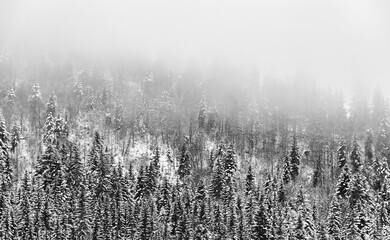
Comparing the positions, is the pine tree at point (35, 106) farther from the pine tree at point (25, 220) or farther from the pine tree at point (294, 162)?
the pine tree at point (294, 162)

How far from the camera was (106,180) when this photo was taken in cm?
12862

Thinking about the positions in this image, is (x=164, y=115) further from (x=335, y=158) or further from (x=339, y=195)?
(x=339, y=195)

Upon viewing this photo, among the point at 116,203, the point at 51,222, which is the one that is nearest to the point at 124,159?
the point at 116,203

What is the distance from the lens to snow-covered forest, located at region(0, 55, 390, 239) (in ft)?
349

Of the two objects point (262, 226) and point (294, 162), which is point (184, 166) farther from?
point (262, 226)

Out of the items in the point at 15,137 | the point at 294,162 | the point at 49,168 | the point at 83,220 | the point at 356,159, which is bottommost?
the point at 83,220

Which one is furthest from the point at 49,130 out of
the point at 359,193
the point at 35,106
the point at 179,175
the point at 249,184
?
the point at 359,193

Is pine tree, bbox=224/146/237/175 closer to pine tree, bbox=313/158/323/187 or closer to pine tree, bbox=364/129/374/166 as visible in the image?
pine tree, bbox=313/158/323/187

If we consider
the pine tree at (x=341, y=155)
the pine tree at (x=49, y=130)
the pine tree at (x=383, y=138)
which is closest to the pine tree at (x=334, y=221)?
the pine tree at (x=341, y=155)

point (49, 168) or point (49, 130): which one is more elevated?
point (49, 130)

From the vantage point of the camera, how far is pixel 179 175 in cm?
15688

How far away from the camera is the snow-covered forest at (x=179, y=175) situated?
106312 mm

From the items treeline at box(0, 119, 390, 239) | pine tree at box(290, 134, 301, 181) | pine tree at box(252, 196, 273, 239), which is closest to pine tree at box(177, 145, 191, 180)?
treeline at box(0, 119, 390, 239)

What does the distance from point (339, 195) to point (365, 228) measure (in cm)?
2592
